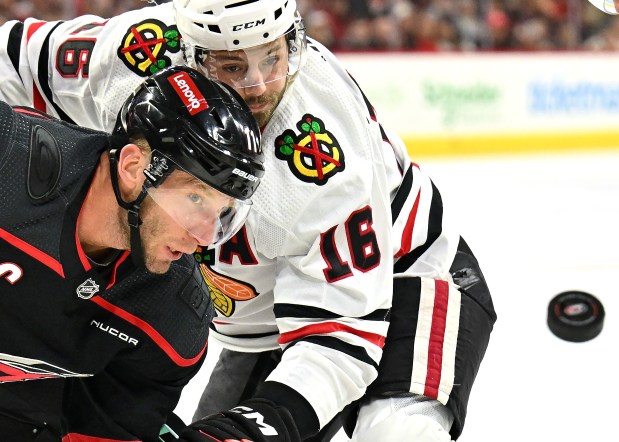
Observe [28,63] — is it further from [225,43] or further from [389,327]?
[389,327]

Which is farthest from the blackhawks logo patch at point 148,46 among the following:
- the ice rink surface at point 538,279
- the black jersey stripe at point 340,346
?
the ice rink surface at point 538,279

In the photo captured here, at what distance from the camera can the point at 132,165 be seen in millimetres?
1997

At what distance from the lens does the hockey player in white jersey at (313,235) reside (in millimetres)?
2361

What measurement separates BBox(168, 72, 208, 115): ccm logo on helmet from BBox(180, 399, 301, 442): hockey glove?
64 centimetres

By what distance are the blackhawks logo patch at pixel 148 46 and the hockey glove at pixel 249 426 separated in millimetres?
891

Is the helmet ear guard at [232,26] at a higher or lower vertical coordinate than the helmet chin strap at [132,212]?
higher

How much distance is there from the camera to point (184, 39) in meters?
2.45

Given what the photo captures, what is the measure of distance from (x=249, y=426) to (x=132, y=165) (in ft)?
1.94

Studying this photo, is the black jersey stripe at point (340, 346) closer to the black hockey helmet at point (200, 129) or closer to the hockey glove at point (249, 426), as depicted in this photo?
the hockey glove at point (249, 426)

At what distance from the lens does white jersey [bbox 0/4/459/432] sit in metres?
2.36

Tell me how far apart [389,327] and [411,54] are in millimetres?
5325

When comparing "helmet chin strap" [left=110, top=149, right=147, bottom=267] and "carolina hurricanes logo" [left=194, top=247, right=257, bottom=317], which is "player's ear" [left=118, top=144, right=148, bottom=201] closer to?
"helmet chin strap" [left=110, top=149, right=147, bottom=267]

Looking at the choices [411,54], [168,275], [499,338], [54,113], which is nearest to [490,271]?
[499,338]

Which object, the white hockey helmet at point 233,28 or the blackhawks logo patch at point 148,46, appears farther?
the blackhawks logo patch at point 148,46
